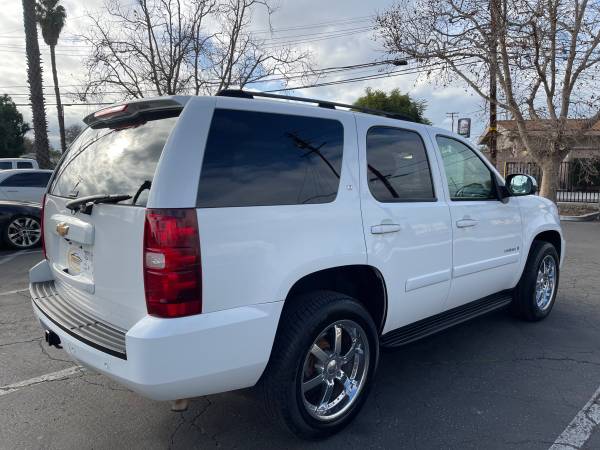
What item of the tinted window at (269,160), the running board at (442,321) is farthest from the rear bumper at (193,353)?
the running board at (442,321)

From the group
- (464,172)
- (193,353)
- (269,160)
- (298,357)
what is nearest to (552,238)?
(464,172)

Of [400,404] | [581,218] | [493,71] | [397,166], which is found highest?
[493,71]

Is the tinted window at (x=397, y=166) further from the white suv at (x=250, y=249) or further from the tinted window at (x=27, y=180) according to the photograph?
the tinted window at (x=27, y=180)

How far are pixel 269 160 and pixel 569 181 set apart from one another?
80.6 feet

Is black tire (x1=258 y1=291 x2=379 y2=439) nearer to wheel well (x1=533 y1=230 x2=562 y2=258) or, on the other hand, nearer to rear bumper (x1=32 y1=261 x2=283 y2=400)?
rear bumper (x1=32 y1=261 x2=283 y2=400)

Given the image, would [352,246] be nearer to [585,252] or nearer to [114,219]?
[114,219]

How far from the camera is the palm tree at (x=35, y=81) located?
1470cm

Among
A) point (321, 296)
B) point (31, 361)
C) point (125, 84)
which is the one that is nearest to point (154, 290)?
point (321, 296)

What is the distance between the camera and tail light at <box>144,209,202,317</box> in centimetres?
216

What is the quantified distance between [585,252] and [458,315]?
22.7 feet

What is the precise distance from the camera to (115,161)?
265cm

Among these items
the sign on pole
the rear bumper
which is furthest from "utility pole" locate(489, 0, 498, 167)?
the rear bumper

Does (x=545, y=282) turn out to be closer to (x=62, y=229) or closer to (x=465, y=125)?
(x=62, y=229)

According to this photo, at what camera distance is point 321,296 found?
2.76 meters
